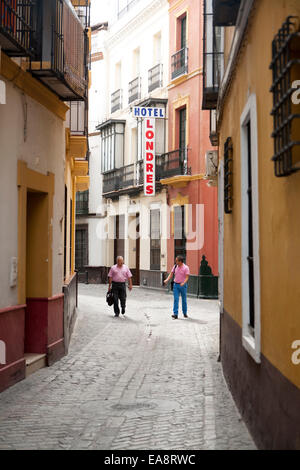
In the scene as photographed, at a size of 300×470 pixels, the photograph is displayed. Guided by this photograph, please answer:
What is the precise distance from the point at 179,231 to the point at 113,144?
809 centimetres

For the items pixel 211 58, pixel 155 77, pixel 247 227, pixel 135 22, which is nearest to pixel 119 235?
pixel 155 77

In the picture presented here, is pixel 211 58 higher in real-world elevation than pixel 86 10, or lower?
lower

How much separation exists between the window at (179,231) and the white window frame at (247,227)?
59.6ft

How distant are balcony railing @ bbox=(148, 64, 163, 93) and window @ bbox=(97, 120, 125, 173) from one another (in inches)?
126

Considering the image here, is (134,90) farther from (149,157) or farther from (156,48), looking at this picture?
(149,157)

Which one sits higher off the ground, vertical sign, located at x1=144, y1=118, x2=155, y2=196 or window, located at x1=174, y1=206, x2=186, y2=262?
vertical sign, located at x1=144, y1=118, x2=155, y2=196

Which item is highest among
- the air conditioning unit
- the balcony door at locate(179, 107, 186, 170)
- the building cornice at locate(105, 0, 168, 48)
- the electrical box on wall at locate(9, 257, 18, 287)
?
the building cornice at locate(105, 0, 168, 48)

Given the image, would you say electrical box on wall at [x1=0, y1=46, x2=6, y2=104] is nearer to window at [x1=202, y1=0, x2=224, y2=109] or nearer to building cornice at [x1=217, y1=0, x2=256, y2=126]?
building cornice at [x1=217, y1=0, x2=256, y2=126]

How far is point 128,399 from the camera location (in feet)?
24.8

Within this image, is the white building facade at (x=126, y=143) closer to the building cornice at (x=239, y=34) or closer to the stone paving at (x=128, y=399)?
the stone paving at (x=128, y=399)

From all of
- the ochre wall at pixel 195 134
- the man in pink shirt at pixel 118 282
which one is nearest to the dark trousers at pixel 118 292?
the man in pink shirt at pixel 118 282

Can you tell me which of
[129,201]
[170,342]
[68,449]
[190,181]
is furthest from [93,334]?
[129,201]

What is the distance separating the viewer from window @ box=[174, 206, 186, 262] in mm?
24672

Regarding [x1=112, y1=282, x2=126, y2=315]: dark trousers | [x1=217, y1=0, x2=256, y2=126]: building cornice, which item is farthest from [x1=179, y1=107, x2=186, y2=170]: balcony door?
[x1=217, y1=0, x2=256, y2=126]: building cornice
